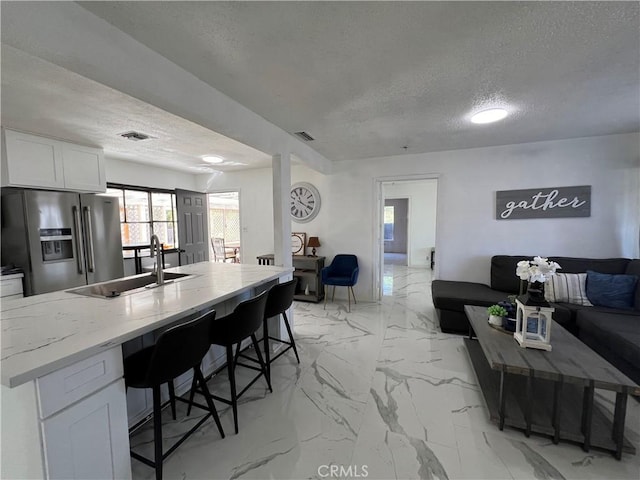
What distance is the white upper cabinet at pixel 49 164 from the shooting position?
2846mm

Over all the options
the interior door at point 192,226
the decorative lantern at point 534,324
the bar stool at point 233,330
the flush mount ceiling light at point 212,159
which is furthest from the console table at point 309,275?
the decorative lantern at point 534,324

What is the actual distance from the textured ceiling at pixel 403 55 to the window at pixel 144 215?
10.9 ft

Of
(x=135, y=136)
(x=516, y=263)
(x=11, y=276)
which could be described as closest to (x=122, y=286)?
(x=11, y=276)

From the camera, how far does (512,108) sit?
248 centimetres

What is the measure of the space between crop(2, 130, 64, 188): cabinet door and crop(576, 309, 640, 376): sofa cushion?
5665 millimetres

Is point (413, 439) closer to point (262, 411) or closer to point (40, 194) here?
point (262, 411)

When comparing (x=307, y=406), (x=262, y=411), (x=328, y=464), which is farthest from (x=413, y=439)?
(x=262, y=411)

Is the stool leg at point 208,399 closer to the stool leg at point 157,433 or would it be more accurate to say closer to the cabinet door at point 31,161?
the stool leg at point 157,433

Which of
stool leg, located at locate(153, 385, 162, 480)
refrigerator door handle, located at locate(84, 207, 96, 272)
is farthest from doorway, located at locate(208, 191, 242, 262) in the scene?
stool leg, located at locate(153, 385, 162, 480)

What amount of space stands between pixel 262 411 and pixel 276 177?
2.19 meters

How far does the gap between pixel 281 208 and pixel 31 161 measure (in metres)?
2.78

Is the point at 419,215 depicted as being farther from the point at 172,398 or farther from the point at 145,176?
the point at 172,398

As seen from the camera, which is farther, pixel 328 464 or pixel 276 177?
pixel 276 177

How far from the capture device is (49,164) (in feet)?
10.3
